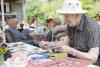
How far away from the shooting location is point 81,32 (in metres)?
1.94

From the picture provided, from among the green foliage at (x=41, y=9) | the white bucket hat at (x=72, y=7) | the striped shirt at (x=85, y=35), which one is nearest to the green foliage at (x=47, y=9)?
the green foliage at (x=41, y=9)

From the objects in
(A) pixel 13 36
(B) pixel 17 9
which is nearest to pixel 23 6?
(B) pixel 17 9

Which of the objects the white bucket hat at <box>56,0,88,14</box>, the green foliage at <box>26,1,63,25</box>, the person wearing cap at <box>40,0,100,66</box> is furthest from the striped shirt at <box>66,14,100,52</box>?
the green foliage at <box>26,1,63,25</box>

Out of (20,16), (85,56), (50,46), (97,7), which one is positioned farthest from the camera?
(20,16)

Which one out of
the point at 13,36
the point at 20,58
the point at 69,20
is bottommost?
the point at 13,36

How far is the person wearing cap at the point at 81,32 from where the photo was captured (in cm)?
173

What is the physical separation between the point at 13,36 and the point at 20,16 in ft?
30.8

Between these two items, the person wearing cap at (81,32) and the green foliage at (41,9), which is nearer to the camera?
the person wearing cap at (81,32)

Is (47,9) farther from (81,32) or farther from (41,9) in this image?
(81,32)

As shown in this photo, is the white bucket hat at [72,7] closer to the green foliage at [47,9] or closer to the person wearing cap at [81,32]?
the person wearing cap at [81,32]

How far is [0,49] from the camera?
1516 millimetres

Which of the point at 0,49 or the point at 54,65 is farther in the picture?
the point at 0,49

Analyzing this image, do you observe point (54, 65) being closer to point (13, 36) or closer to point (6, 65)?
point (6, 65)

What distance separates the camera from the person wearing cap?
5.68 ft
